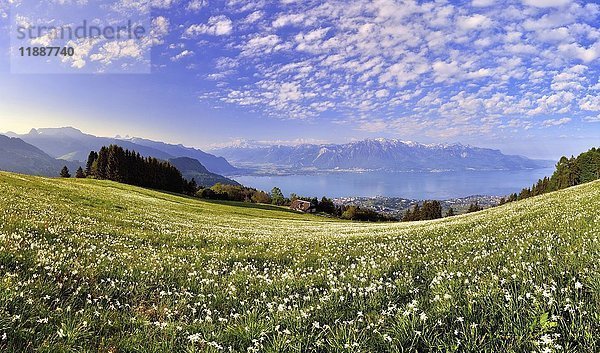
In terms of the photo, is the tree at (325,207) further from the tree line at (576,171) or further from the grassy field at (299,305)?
the grassy field at (299,305)

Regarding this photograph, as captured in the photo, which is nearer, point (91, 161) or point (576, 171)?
point (576, 171)

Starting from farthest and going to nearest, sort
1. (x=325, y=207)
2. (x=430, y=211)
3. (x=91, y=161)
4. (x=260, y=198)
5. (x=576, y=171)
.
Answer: (x=325, y=207), (x=260, y=198), (x=430, y=211), (x=91, y=161), (x=576, y=171)

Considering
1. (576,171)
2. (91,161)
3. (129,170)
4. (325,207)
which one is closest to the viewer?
(576,171)

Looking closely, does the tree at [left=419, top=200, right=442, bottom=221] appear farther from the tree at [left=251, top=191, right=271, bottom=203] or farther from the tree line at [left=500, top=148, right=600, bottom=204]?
the tree at [left=251, top=191, right=271, bottom=203]

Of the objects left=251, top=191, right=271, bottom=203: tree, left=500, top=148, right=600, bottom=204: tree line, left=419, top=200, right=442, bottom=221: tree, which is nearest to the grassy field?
left=500, top=148, right=600, bottom=204: tree line

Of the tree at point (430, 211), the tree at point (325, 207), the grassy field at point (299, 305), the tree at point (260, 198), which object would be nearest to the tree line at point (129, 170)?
the tree at point (260, 198)

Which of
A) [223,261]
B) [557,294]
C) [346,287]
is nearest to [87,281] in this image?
[223,261]

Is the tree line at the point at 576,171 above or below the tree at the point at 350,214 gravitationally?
above

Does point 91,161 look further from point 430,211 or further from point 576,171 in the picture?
point 576,171

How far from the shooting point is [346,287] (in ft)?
20.3

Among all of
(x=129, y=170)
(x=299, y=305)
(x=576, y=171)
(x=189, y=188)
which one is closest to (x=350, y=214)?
(x=189, y=188)

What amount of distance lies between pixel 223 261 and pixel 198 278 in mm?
2372

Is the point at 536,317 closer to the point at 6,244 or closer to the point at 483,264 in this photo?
the point at 483,264

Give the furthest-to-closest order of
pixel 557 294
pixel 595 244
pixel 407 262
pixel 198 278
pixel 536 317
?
1. pixel 407 262
2. pixel 198 278
3. pixel 595 244
4. pixel 557 294
5. pixel 536 317
